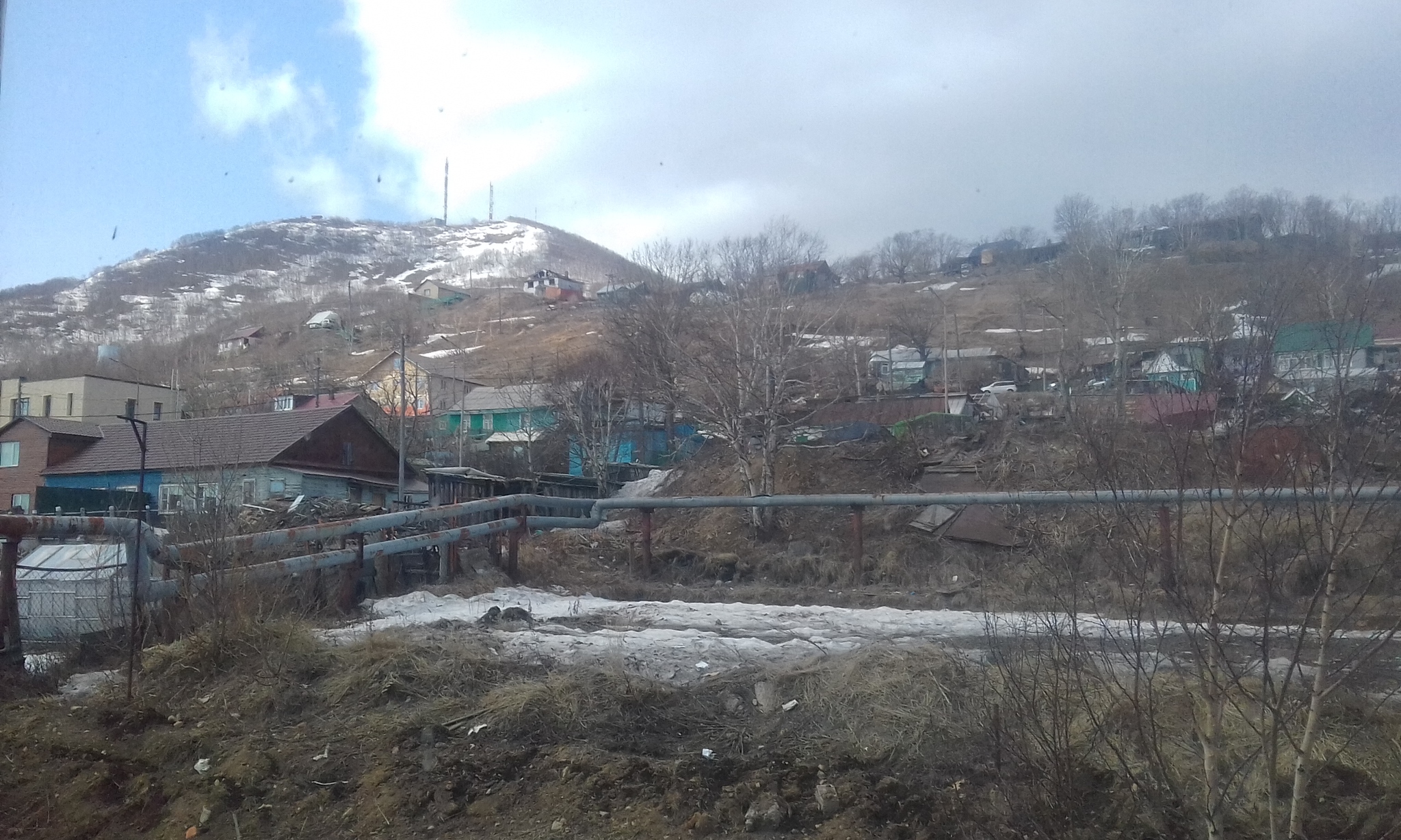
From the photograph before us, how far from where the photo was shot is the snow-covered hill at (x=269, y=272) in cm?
2616

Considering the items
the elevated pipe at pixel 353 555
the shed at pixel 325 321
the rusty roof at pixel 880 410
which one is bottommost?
the elevated pipe at pixel 353 555

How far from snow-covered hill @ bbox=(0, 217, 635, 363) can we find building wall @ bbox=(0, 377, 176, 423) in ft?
3.44

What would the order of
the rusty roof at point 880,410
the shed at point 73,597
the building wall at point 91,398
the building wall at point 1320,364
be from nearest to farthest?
the building wall at point 1320,364
the shed at point 73,597
the building wall at point 91,398
the rusty roof at point 880,410

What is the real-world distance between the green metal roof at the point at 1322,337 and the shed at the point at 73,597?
7.54m

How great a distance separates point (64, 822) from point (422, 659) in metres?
1.94

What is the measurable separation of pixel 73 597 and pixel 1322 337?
8.36 meters

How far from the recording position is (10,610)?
6602 mm

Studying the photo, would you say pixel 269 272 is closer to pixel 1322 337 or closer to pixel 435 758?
pixel 435 758

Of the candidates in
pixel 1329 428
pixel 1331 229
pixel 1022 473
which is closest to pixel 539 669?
pixel 1329 428

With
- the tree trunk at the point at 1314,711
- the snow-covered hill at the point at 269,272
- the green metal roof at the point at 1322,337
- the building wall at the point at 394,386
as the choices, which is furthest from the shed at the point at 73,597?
the building wall at the point at 394,386

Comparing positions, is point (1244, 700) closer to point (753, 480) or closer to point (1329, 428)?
point (1329, 428)

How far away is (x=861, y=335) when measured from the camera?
54719 millimetres

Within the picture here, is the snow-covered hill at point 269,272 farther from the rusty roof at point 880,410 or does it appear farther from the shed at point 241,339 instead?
the rusty roof at point 880,410

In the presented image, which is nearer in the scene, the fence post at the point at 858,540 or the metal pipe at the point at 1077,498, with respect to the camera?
the metal pipe at the point at 1077,498
